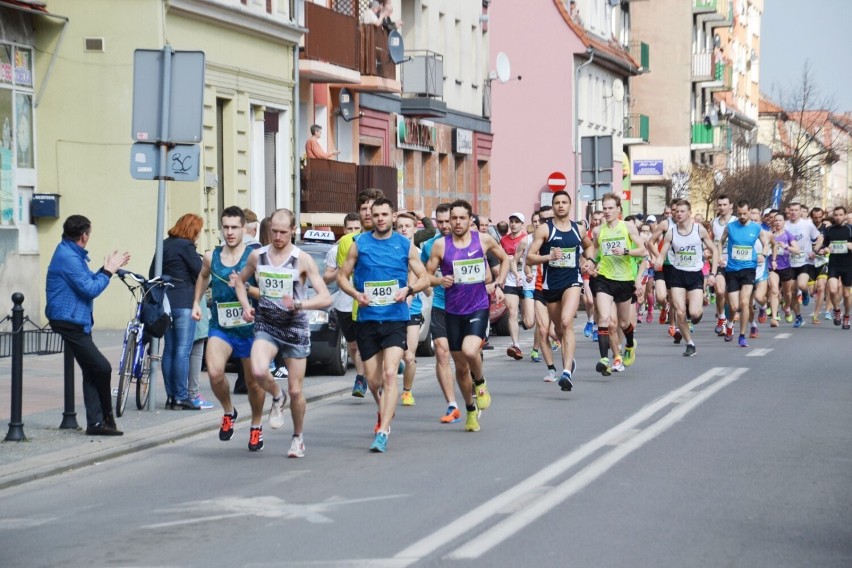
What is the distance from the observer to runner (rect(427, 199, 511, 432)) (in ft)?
45.4

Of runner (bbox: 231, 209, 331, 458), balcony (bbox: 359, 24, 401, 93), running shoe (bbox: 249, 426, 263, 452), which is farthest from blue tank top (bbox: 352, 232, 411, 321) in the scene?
balcony (bbox: 359, 24, 401, 93)

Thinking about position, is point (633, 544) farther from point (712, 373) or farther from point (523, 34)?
point (523, 34)

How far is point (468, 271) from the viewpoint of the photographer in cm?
1401

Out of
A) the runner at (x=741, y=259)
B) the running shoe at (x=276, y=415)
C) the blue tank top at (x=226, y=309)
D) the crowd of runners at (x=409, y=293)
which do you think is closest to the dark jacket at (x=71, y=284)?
the crowd of runners at (x=409, y=293)

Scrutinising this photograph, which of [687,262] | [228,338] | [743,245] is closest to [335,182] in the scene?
[743,245]

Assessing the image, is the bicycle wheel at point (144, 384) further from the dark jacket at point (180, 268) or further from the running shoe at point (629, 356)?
the running shoe at point (629, 356)

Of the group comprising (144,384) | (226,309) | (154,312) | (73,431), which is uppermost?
(226,309)

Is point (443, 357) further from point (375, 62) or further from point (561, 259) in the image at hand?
point (375, 62)

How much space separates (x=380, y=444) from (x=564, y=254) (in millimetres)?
5397

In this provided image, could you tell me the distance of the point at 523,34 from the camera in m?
58.6

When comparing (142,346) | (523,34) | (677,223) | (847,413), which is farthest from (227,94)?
(523,34)

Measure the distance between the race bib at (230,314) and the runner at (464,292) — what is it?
184 cm

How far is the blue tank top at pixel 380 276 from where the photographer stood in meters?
12.7

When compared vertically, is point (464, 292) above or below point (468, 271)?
below
